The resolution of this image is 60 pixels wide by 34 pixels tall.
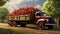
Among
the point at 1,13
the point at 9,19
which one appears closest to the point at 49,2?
the point at 9,19

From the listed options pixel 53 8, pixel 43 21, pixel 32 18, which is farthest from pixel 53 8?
pixel 43 21

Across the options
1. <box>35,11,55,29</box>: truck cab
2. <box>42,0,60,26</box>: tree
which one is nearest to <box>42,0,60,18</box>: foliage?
<box>42,0,60,26</box>: tree

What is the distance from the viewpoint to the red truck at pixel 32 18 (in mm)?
21453

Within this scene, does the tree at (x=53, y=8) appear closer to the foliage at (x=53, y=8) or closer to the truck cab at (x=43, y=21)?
the foliage at (x=53, y=8)

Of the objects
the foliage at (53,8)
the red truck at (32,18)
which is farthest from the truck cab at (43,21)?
the foliage at (53,8)

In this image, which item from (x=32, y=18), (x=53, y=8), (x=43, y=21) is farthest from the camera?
(x=53, y=8)

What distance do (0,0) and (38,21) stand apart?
16.1 ft

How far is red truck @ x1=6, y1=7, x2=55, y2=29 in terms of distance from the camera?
21.5 m

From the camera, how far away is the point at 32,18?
2295 cm

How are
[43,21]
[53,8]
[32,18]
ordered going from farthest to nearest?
1. [53,8]
2. [32,18]
3. [43,21]

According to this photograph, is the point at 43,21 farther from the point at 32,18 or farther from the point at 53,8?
the point at 53,8

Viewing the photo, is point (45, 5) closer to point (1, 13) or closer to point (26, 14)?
point (26, 14)

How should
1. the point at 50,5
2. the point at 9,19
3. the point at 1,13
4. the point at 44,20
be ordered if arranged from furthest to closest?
the point at 1,13 < the point at 50,5 < the point at 9,19 < the point at 44,20

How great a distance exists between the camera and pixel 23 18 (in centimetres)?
2433
